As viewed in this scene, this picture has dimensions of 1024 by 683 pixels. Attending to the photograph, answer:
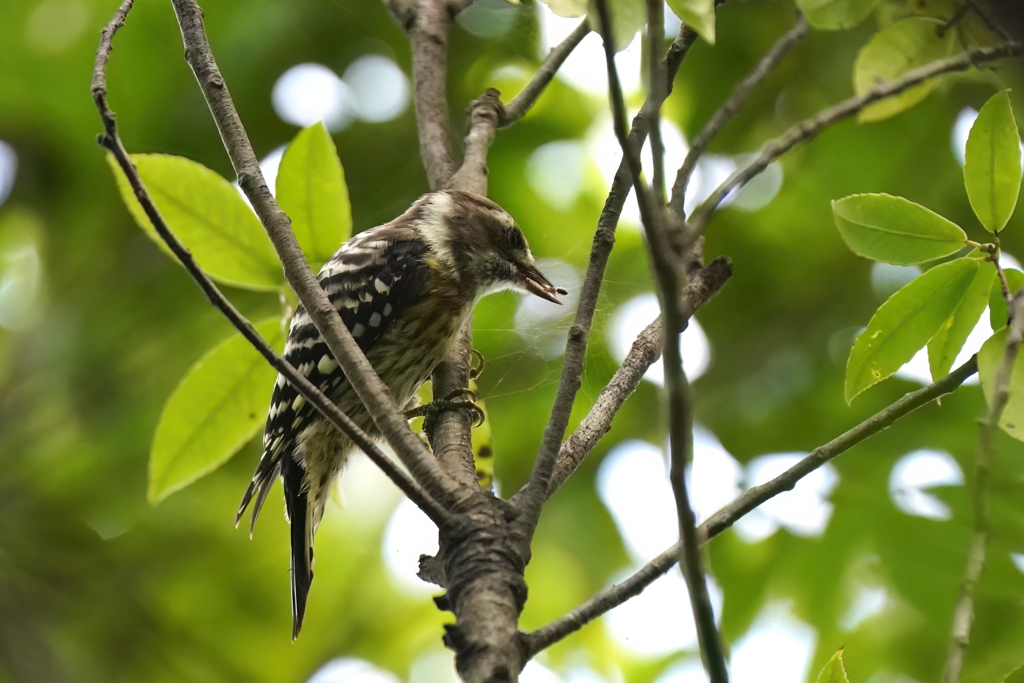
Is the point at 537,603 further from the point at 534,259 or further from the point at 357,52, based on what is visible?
the point at 357,52

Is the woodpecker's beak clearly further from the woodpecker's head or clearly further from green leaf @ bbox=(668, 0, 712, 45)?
green leaf @ bbox=(668, 0, 712, 45)

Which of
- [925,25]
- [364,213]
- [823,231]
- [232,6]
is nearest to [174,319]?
[364,213]

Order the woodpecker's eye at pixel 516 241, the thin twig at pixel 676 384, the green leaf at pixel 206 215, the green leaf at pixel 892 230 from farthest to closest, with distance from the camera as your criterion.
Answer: the woodpecker's eye at pixel 516 241 → the green leaf at pixel 206 215 → the green leaf at pixel 892 230 → the thin twig at pixel 676 384

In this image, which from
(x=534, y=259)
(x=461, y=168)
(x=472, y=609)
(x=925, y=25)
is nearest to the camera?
(x=472, y=609)

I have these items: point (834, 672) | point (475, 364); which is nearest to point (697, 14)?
point (834, 672)

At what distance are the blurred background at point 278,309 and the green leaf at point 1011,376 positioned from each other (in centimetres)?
157

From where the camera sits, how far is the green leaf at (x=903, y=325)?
1.54 metres

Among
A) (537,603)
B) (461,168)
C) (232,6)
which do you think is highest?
(232,6)

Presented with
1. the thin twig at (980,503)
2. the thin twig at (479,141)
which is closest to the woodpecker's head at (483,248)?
the thin twig at (479,141)

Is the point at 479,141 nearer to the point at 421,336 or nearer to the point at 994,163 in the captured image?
the point at 421,336

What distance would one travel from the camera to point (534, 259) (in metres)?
3.37

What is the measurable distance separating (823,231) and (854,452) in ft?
3.04

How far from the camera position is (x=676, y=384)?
0.96 meters

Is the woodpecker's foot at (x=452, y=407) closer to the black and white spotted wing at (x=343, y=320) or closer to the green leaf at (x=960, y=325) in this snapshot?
the black and white spotted wing at (x=343, y=320)
